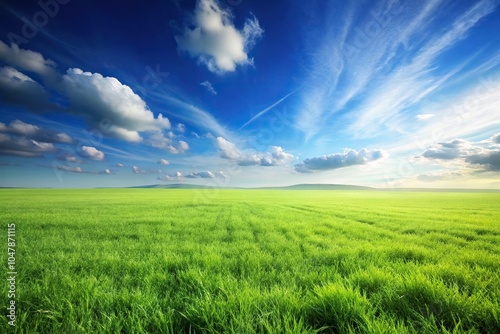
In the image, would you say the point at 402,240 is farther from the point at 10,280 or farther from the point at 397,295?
the point at 10,280

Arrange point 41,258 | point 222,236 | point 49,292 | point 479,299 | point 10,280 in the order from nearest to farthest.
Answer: point 479,299, point 49,292, point 10,280, point 41,258, point 222,236

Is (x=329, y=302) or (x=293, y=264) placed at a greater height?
(x=329, y=302)

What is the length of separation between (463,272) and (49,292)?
728cm

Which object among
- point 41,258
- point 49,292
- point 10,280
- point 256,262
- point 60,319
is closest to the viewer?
point 60,319

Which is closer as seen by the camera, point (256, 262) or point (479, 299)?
point (479, 299)

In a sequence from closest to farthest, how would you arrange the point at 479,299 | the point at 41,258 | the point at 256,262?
1. the point at 479,299
2. the point at 256,262
3. the point at 41,258

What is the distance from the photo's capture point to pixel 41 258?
5.29 metres

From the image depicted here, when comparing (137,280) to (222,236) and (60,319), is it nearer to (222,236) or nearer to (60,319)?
(60,319)

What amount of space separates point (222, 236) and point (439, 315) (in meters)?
6.74

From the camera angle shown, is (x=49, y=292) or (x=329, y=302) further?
(x=49, y=292)

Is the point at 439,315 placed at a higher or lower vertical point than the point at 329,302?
lower

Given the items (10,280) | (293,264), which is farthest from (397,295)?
(10,280)

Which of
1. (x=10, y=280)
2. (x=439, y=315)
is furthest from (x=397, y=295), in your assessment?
(x=10, y=280)

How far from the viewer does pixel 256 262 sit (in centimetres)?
491
